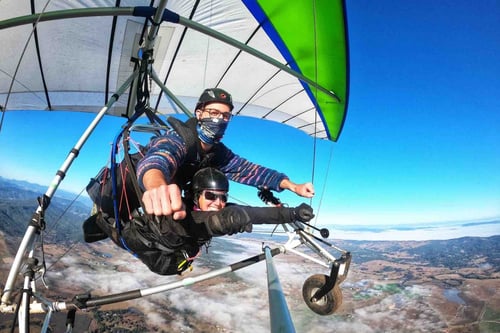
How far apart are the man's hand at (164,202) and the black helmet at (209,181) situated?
0.84 m

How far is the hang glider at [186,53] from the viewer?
9.52ft

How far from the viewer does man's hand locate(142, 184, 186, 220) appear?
742 mm

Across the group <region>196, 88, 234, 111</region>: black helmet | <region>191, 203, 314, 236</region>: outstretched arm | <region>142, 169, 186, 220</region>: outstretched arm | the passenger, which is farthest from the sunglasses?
<region>142, 169, 186, 220</region>: outstretched arm

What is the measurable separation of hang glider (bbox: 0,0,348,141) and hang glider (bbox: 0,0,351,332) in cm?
1

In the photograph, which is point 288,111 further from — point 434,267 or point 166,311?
point 434,267

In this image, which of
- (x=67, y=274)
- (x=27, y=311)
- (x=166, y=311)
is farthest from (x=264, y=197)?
(x=67, y=274)

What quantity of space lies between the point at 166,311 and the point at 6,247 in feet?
152

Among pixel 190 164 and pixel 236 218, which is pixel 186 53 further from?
pixel 236 218

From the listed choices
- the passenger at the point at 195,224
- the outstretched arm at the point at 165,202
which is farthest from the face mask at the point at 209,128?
the outstretched arm at the point at 165,202

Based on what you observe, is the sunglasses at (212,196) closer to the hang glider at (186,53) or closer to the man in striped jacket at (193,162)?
the man in striped jacket at (193,162)

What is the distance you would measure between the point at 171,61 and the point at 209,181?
10.0 ft

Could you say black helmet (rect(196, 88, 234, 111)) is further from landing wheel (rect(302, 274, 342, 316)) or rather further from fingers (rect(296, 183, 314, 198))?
landing wheel (rect(302, 274, 342, 316))

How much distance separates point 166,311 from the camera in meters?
62.8

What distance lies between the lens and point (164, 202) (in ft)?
2.45
